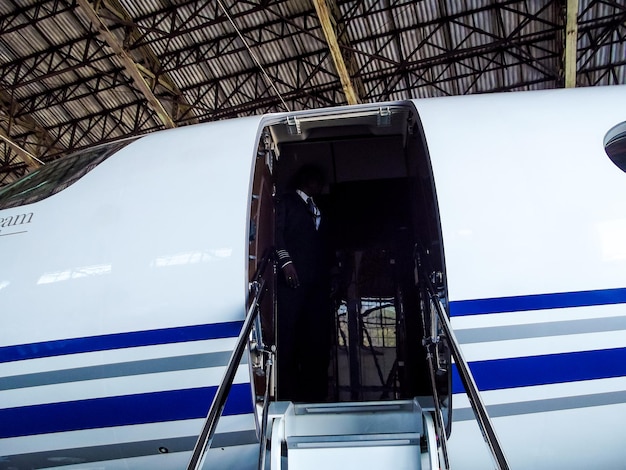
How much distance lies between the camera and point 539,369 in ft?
9.29

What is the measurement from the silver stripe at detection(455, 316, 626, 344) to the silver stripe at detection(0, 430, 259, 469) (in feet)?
4.16

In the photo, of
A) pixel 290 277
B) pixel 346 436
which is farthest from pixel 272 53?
pixel 346 436

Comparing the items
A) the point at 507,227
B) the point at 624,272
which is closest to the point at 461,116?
the point at 507,227

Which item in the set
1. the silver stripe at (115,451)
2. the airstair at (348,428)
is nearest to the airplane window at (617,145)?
the airstair at (348,428)

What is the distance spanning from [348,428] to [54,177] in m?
2.65

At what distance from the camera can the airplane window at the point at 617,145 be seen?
340 cm

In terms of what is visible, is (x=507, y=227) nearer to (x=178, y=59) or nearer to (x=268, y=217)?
(x=268, y=217)

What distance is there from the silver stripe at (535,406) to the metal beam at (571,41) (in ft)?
32.1

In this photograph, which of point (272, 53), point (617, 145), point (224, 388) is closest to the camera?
point (224, 388)

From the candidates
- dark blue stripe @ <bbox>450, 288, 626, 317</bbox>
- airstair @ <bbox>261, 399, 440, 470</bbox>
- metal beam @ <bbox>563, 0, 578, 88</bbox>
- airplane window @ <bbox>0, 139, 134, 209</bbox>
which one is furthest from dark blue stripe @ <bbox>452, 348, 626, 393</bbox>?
metal beam @ <bbox>563, 0, 578, 88</bbox>

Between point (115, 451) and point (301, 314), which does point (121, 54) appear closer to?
point (301, 314)

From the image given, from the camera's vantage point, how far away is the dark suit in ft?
14.1

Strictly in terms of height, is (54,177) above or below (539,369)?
above

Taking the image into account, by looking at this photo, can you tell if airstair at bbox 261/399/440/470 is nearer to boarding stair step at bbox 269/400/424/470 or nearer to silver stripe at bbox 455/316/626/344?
boarding stair step at bbox 269/400/424/470
